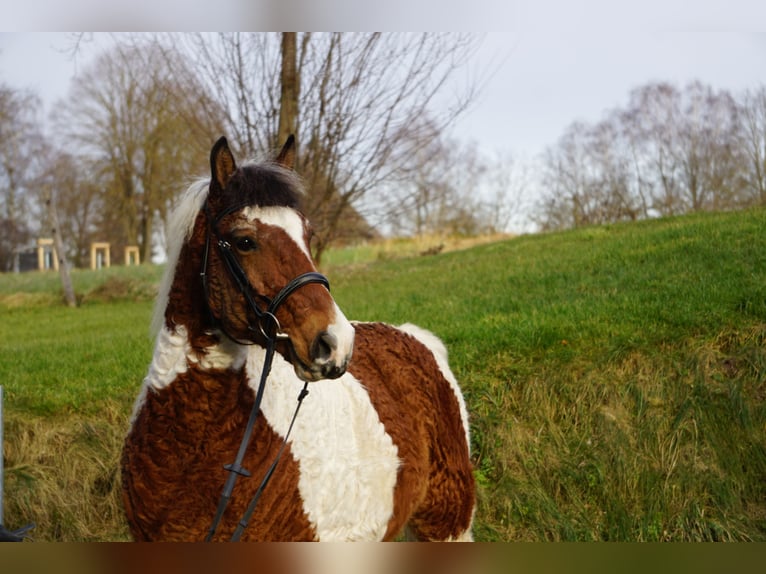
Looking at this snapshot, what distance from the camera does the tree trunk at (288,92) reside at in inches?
140

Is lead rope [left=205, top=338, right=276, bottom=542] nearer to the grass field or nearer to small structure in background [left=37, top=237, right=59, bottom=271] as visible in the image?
the grass field

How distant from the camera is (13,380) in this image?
11.5 feet

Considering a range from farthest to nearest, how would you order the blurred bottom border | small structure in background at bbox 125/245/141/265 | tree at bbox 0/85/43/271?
small structure in background at bbox 125/245/141/265
tree at bbox 0/85/43/271
the blurred bottom border

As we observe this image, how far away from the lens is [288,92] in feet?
11.8

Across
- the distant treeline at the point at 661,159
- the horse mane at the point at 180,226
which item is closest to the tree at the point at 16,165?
the horse mane at the point at 180,226

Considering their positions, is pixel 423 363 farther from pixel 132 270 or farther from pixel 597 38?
pixel 132 270

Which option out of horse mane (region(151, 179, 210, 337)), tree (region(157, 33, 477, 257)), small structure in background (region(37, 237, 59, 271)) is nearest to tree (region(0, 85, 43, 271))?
small structure in background (region(37, 237, 59, 271))

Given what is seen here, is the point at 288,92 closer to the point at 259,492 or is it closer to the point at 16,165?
the point at 16,165

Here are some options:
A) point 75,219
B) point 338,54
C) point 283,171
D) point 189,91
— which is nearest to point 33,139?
point 75,219

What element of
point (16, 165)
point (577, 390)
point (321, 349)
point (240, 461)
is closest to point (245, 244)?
point (321, 349)

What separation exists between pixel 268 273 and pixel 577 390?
2.05 meters

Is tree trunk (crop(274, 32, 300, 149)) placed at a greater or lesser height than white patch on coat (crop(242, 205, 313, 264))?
greater

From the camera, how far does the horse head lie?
5.25 ft

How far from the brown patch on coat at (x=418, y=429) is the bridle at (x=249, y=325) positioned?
44 cm
